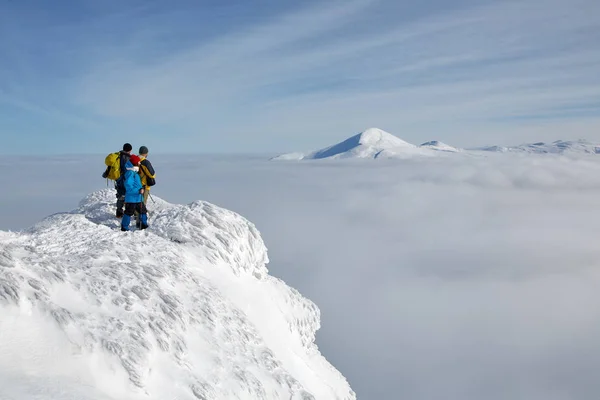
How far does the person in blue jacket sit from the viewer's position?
714 inches

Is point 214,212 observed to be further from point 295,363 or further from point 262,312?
point 295,363

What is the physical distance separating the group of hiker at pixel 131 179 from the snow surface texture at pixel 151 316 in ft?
4.80

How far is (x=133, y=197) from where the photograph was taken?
59.5 ft

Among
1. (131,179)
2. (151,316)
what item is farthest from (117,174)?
→ (151,316)

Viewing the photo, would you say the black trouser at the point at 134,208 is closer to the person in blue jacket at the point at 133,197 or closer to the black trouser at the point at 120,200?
the person in blue jacket at the point at 133,197

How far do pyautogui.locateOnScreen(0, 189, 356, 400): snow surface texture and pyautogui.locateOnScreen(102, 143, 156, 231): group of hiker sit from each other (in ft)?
4.80

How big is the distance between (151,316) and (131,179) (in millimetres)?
9669

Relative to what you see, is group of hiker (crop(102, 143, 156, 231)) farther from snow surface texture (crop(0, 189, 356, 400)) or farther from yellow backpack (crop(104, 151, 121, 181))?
snow surface texture (crop(0, 189, 356, 400))

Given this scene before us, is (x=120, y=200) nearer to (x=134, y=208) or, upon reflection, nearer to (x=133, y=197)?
(x=134, y=208)

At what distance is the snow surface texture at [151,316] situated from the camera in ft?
25.8

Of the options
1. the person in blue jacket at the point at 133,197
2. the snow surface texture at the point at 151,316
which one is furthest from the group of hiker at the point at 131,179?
the snow surface texture at the point at 151,316

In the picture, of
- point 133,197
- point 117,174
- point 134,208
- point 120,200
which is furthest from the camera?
point 117,174

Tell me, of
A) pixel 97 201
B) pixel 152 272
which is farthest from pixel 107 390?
pixel 97 201

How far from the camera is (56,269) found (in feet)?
32.9
